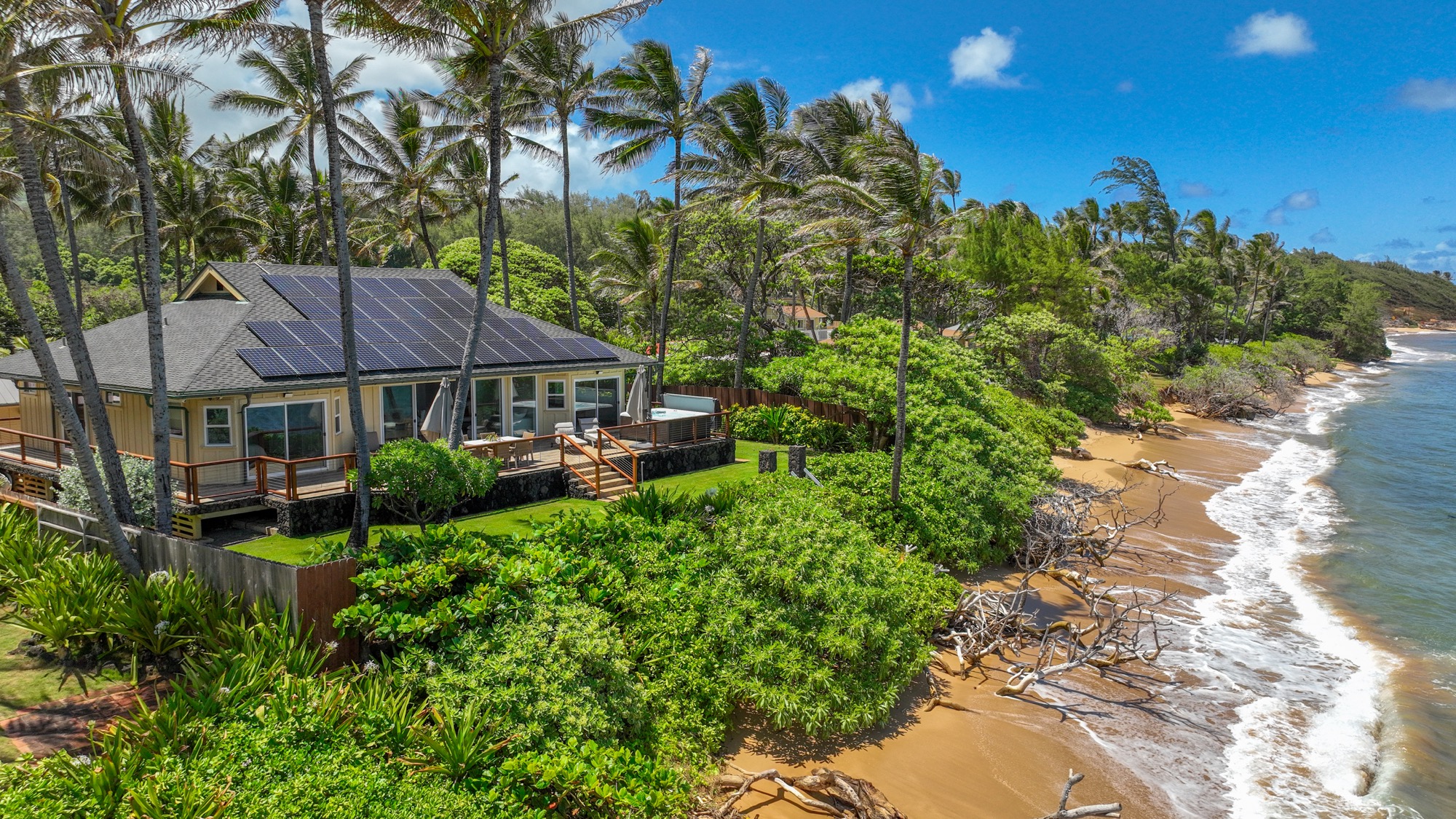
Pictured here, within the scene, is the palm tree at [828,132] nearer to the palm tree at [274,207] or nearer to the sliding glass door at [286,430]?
the sliding glass door at [286,430]

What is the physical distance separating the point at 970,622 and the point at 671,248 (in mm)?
18175

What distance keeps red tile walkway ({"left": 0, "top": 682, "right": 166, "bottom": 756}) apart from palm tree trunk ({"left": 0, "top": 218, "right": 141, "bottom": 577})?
2.59 meters

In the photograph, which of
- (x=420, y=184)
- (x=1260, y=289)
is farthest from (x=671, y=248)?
(x=1260, y=289)

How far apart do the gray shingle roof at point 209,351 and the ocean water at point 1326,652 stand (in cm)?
1619

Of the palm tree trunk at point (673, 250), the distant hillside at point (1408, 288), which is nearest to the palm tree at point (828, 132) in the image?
the palm tree trunk at point (673, 250)

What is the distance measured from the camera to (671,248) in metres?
28.3

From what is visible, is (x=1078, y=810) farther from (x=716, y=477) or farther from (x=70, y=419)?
(x=70, y=419)

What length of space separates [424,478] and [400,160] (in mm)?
21694

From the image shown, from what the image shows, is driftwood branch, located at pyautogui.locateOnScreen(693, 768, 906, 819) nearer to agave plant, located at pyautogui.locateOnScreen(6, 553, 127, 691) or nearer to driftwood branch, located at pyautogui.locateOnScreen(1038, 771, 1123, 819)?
driftwood branch, located at pyautogui.locateOnScreen(1038, 771, 1123, 819)

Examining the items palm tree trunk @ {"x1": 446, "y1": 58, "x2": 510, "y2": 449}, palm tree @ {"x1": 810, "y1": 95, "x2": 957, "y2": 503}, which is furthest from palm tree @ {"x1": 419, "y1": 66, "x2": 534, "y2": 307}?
palm tree @ {"x1": 810, "y1": 95, "x2": 957, "y2": 503}

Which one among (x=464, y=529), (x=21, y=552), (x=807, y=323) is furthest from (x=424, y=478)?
(x=807, y=323)

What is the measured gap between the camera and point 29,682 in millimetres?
9719

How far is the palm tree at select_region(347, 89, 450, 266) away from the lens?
99.6 ft

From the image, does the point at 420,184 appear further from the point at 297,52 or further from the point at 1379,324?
the point at 1379,324
